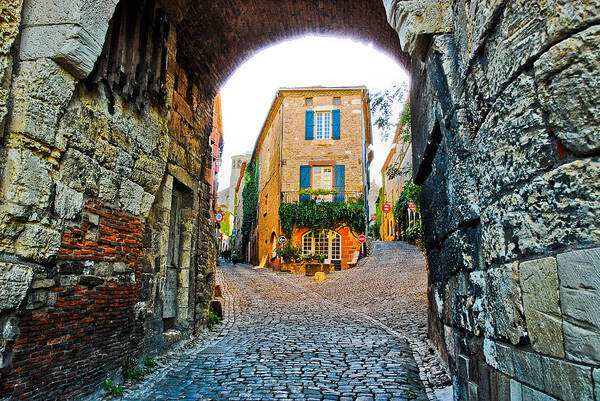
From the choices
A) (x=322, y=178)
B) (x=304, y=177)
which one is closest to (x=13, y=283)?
(x=304, y=177)

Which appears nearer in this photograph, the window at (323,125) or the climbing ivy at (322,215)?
the climbing ivy at (322,215)

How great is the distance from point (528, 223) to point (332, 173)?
19501 millimetres

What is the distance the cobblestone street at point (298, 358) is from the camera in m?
3.73

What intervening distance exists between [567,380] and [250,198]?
2979 centimetres

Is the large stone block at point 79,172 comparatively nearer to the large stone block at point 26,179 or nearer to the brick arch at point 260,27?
the large stone block at point 26,179

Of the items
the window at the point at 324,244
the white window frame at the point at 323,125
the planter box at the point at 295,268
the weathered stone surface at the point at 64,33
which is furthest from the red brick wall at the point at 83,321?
the white window frame at the point at 323,125

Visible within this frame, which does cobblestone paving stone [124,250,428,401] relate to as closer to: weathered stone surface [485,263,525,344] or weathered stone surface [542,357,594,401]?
weathered stone surface [485,263,525,344]

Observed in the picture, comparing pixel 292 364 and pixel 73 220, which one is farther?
pixel 292 364

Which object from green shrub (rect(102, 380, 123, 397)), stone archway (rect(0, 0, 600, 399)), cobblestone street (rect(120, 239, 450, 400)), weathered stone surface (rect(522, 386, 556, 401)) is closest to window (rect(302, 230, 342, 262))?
cobblestone street (rect(120, 239, 450, 400))

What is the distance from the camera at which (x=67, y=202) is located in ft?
11.1

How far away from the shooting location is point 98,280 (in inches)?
149

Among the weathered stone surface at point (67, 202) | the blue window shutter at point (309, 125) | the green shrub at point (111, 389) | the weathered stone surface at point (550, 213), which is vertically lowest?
the green shrub at point (111, 389)

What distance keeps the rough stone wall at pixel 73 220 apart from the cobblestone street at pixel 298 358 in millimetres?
720

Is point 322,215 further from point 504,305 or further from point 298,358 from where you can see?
point 504,305
